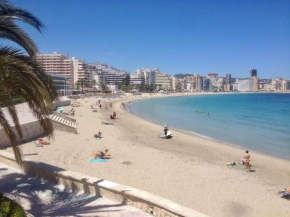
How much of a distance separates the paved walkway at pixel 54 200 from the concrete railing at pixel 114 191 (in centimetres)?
11

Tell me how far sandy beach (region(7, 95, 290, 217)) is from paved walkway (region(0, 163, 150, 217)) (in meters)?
3.92

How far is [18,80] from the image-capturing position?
3916 mm

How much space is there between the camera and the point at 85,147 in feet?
50.3

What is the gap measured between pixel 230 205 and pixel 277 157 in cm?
1026

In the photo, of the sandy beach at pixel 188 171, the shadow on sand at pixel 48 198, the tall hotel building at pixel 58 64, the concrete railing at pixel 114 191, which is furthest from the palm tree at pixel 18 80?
the tall hotel building at pixel 58 64

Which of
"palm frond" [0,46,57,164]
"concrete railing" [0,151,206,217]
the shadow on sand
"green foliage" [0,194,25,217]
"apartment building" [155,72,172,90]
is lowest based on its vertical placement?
the shadow on sand

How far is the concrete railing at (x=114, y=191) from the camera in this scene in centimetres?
445

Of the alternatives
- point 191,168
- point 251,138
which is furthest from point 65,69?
point 191,168

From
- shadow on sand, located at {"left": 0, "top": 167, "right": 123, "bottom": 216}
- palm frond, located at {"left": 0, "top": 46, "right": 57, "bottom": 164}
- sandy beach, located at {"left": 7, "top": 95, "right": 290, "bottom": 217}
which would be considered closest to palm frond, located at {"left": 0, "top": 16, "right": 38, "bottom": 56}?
palm frond, located at {"left": 0, "top": 46, "right": 57, "bottom": 164}

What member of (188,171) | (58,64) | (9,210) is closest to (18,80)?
(9,210)

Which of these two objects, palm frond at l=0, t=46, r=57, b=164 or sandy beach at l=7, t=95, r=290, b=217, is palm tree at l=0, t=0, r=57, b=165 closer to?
palm frond at l=0, t=46, r=57, b=164

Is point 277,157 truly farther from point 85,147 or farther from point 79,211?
point 79,211

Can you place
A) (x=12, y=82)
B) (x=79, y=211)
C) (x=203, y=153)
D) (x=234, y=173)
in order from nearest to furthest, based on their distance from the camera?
(x=12, y=82)
(x=79, y=211)
(x=234, y=173)
(x=203, y=153)

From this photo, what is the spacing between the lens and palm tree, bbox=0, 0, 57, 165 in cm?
384
